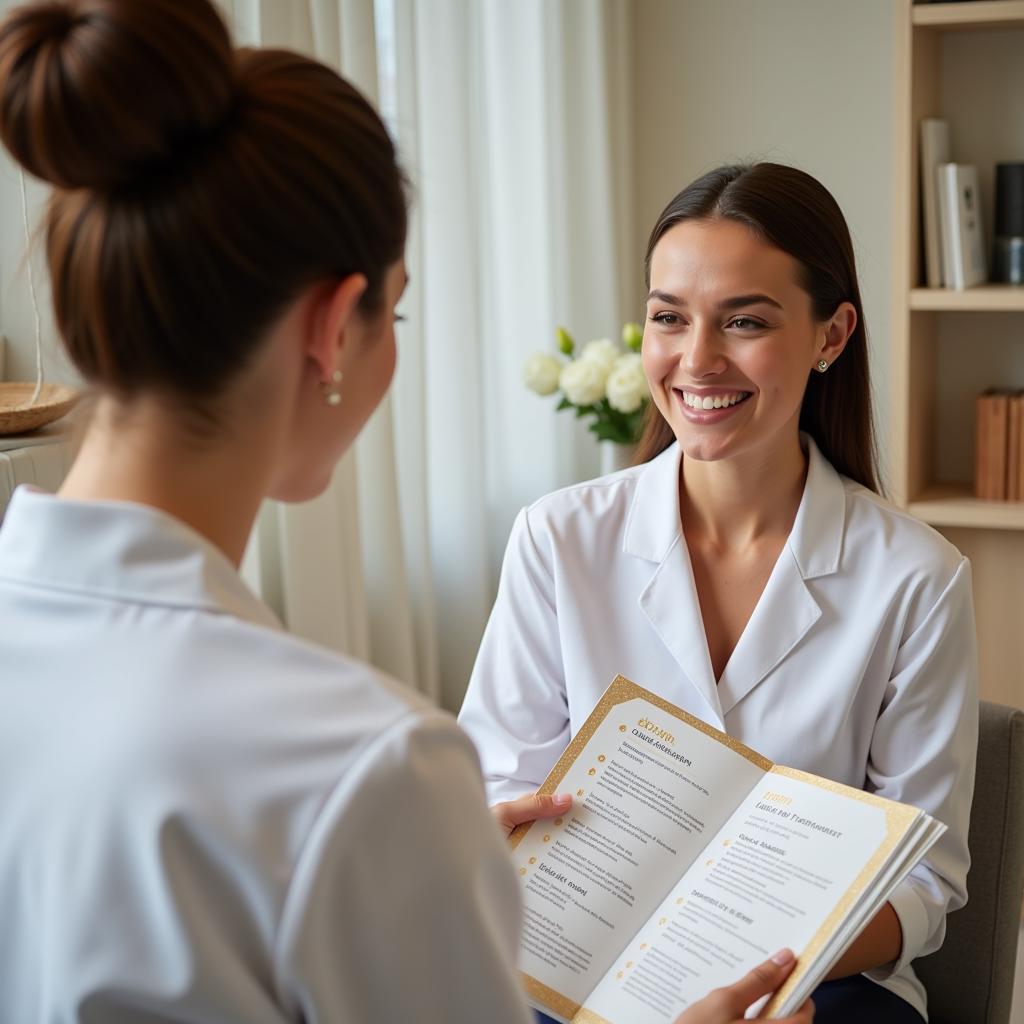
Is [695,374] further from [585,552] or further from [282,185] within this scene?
[282,185]

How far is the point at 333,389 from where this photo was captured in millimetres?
803

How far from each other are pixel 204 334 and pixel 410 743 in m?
0.25

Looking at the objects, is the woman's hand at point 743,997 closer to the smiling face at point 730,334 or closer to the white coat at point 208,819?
the white coat at point 208,819

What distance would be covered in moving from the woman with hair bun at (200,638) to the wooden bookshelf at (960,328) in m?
2.18

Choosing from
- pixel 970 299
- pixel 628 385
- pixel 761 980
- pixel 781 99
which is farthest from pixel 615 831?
pixel 781 99

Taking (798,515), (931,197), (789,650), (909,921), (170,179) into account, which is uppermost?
(931,197)

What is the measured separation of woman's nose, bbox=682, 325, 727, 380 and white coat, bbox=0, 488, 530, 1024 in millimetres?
914

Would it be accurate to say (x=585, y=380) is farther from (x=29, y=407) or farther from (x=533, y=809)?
(x=533, y=809)

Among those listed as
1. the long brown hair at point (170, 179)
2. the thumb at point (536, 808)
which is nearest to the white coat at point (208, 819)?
the long brown hair at point (170, 179)

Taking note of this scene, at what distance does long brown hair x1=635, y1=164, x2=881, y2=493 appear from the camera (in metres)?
1.54

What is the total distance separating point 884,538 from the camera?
1.54 m

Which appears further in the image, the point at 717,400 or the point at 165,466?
the point at 717,400

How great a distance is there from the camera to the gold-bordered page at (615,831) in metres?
1.16

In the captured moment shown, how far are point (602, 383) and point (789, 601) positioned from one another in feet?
4.28
